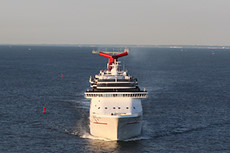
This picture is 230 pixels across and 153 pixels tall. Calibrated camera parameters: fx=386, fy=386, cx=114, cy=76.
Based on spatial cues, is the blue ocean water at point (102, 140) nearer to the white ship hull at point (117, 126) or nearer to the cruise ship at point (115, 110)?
the white ship hull at point (117, 126)

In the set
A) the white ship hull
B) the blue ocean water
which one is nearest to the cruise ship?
the white ship hull

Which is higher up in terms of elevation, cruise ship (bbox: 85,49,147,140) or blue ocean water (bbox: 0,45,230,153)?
cruise ship (bbox: 85,49,147,140)

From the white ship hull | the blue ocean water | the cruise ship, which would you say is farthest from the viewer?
the cruise ship

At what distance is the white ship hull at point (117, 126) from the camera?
6278 cm

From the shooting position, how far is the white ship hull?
206ft

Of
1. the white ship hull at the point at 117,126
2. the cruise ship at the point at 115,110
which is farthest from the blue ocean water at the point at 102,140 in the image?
the cruise ship at the point at 115,110

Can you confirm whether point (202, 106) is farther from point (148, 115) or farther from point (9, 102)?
point (9, 102)

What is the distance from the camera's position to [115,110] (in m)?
66.3

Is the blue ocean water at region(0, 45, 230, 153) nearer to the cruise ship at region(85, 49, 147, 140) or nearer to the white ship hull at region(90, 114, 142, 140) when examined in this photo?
the white ship hull at region(90, 114, 142, 140)

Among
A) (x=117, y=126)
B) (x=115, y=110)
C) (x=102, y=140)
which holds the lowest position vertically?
(x=102, y=140)

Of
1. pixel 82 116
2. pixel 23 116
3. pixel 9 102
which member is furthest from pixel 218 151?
pixel 9 102

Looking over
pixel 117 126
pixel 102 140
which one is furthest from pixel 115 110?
pixel 102 140

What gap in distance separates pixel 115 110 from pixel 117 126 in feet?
13.5

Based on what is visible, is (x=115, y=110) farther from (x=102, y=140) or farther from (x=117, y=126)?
(x=102, y=140)
